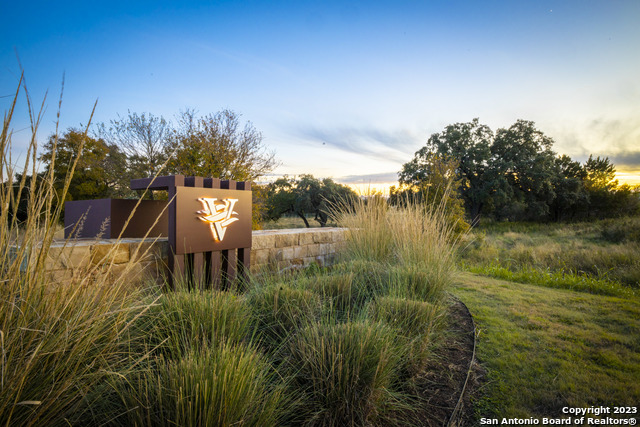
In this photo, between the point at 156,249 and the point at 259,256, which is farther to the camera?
the point at 259,256

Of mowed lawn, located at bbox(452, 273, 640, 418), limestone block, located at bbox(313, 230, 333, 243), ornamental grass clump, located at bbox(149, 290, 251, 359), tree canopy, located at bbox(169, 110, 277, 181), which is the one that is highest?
tree canopy, located at bbox(169, 110, 277, 181)

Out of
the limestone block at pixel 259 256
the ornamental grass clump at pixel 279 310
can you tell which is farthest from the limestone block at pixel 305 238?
the ornamental grass clump at pixel 279 310

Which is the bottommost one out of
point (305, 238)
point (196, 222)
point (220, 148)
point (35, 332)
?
point (305, 238)

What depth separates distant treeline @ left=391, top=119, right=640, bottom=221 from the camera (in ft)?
66.8

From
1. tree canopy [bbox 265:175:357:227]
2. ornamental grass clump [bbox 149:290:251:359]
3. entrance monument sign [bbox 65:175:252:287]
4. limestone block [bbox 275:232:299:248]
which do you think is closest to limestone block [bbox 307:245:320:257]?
limestone block [bbox 275:232:299:248]

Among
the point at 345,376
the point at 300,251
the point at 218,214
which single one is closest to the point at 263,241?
the point at 300,251

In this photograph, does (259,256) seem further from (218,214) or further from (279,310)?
(279,310)

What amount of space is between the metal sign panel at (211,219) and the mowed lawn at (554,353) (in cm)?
292

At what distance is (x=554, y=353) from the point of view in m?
2.30

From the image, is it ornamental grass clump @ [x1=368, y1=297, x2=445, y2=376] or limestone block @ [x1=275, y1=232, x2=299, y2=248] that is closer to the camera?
ornamental grass clump @ [x1=368, y1=297, x2=445, y2=376]

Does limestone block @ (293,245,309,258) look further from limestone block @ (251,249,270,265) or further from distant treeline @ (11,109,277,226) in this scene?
distant treeline @ (11,109,277,226)

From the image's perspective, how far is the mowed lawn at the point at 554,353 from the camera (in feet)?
5.80

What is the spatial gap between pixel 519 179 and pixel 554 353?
913 inches

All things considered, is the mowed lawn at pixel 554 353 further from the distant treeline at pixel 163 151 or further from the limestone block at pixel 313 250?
the distant treeline at pixel 163 151
